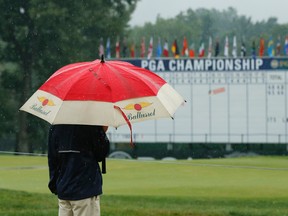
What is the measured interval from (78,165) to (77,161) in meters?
0.03

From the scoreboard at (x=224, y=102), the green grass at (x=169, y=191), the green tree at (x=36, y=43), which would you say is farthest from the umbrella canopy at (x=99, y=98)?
the green tree at (x=36, y=43)

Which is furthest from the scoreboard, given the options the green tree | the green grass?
the green grass

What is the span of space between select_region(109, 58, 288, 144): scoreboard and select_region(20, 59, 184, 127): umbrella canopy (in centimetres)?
3671

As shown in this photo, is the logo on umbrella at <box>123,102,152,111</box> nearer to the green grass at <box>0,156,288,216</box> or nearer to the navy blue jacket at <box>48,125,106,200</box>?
the navy blue jacket at <box>48,125,106,200</box>

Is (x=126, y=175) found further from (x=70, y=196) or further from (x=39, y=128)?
(x=39, y=128)

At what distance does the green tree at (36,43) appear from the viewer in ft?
170

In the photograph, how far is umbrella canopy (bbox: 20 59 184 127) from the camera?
671 centimetres

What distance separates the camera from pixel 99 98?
22.2 feet

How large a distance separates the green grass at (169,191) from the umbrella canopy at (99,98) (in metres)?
4.62

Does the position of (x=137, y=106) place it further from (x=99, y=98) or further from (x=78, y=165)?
(x=78, y=165)

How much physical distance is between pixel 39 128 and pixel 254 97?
15.5m

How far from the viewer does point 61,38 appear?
51.6 m

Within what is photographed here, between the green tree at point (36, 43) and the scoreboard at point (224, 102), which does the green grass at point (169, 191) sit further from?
the green tree at point (36, 43)

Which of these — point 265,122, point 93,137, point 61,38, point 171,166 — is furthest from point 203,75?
point 93,137
